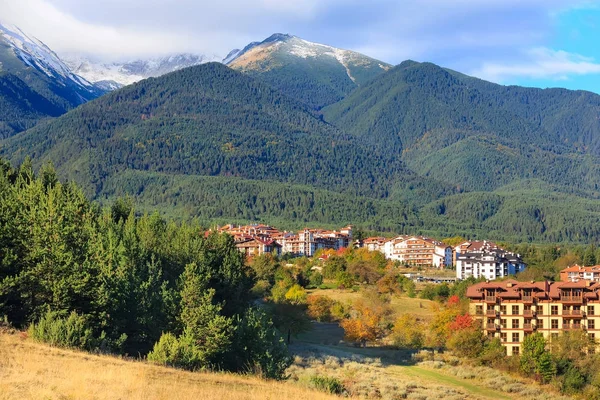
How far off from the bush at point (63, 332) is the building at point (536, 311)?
5932cm

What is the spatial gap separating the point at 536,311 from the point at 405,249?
3422 inches

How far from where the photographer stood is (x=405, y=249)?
174 metres

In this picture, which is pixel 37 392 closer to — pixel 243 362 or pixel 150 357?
pixel 150 357

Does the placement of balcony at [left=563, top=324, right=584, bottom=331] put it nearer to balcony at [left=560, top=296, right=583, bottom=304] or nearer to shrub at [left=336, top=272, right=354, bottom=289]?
balcony at [left=560, top=296, right=583, bottom=304]

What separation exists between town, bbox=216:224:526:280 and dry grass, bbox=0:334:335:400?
380ft

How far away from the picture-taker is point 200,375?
3097cm

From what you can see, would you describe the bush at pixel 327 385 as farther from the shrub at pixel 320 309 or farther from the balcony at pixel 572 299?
the shrub at pixel 320 309

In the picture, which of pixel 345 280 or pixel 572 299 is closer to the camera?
pixel 572 299

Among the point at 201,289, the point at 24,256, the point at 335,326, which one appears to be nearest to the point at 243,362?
the point at 201,289

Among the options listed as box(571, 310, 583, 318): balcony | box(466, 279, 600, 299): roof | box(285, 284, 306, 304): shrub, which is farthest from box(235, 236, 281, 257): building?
box(571, 310, 583, 318): balcony

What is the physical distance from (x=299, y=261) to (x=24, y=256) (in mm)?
105721

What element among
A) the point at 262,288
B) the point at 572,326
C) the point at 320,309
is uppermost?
the point at 262,288

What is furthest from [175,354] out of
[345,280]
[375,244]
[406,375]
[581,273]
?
[375,244]

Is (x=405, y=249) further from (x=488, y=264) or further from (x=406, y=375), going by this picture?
(x=406, y=375)
